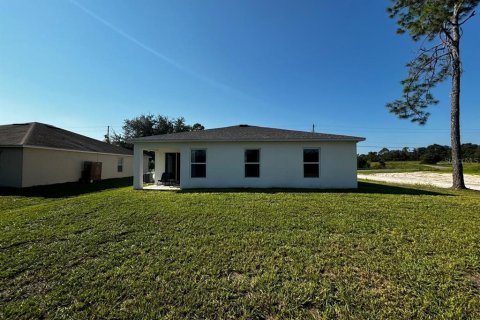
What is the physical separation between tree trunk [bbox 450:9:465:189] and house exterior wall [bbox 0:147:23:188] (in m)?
24.6

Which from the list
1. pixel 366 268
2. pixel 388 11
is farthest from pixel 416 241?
pixel 388 11

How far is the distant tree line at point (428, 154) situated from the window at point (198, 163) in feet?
200

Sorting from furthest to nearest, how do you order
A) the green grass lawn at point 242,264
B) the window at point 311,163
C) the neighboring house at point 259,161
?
1. the window at point 311,163
2. the neighboring house at point 259,161
3. the green grass lawn at point 242,264

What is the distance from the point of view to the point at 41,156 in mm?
13828

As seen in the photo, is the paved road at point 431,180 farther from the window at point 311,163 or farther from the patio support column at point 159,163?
the patio support column at point 159,163

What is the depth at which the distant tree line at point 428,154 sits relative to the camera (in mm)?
60594

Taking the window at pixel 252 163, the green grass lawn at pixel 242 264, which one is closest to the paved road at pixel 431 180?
the green grass lawn at pixel 242 264

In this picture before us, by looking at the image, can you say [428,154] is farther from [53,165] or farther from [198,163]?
[53,165]

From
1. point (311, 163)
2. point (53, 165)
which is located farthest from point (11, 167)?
point (311, 163)

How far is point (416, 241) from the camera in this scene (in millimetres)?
4465

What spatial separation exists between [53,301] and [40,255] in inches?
67.6

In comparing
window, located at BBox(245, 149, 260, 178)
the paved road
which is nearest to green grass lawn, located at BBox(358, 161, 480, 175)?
the paved road

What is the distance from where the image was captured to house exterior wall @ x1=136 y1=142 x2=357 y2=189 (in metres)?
11.3

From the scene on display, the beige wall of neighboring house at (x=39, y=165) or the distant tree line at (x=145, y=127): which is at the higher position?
the distant tree line at (x=145, y=127)
